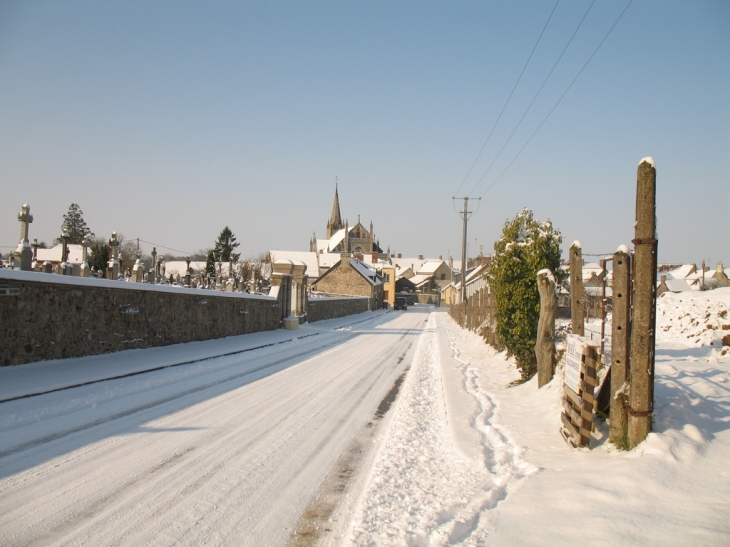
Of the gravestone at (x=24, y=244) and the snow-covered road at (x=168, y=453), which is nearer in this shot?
the snow-covered road at (x=168, y=453)

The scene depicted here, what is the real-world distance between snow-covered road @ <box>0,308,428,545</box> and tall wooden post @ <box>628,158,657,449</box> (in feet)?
10.5

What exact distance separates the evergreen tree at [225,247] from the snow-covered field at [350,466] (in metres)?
65.2

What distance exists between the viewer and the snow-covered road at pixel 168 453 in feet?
12.6

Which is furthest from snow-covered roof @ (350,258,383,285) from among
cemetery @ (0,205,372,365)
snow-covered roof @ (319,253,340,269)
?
cemetery @ (0,205,372,365)

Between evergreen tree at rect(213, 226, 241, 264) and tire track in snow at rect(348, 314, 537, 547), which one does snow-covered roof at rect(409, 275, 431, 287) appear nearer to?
evergreen tree at rect(213, 226, 241, 264)

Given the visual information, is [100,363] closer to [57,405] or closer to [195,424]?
[57,405]

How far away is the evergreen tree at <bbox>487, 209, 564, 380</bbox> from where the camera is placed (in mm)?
11000

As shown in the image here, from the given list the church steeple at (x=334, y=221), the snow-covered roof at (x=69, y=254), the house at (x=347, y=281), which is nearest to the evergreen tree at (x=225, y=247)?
the house at (x=347, y=281)

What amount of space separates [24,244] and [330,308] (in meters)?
26.9

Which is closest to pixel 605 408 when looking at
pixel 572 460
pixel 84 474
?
pixel 572 460

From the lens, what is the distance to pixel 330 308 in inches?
1507

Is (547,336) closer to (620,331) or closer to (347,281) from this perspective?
(620,331)

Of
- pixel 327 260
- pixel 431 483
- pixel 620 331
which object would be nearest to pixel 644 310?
pixel 620 331

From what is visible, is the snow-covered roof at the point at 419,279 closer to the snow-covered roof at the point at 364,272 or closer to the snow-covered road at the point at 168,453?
the snow-covered roof at the point at 364,272
